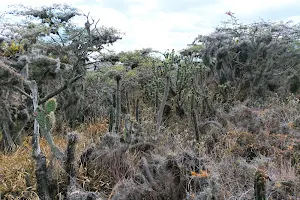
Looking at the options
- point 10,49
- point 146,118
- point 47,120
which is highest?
point 10,49

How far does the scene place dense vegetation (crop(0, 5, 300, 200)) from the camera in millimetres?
4789

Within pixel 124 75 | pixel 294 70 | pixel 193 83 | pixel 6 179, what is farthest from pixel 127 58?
pixel 6 179

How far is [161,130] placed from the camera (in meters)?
7.18

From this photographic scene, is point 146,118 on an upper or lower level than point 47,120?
lower

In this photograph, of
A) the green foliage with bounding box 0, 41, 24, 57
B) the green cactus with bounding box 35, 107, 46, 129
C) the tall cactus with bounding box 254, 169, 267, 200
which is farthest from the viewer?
the green foliage with bounding box 0, 41, 24, 57

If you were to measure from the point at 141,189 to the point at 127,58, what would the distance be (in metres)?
7.75

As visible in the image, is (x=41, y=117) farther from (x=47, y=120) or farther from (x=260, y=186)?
(x=260, y=186)

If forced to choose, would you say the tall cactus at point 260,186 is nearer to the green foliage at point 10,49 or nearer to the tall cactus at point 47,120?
the tall cactus at point 47,120

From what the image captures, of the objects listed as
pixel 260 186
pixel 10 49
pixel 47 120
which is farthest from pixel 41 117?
pixel 260 186

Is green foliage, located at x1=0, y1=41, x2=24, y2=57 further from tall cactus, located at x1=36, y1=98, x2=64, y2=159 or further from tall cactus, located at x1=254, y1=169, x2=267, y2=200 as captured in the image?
tall cactus, located at x1=254, y1=169, x2=267, y2=200

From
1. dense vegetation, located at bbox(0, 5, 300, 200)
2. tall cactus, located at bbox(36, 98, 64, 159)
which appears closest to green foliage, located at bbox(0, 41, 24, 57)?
dense vegetation, located at bbox(0, 5, 300, 200)

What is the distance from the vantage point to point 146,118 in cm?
805

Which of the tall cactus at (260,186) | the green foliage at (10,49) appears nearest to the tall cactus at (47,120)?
the green foliage at (10,49)

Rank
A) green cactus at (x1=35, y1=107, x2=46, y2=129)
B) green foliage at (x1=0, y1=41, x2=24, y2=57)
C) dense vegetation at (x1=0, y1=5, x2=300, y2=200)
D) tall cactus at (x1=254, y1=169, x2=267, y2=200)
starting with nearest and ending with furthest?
1. tall cactus at (x1=254, y1=169, x2=267, y2=200)
2. dense vegetation at (x1=0, y1=5, x2=300, y2=200)
3. green cactus at (x1=35, y1=107, x2=46, y2=129)
4. green foliage at (x1=0, y1=41, x2=24, y2=57)
